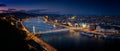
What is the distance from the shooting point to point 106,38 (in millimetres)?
A: 9969

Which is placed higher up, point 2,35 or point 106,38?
point 2,35

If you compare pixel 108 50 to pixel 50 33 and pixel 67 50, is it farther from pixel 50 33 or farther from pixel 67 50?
pixel 50 33

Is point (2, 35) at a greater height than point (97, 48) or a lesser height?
greater

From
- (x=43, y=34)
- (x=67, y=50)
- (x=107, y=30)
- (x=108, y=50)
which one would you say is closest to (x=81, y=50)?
(x=67, y=50)

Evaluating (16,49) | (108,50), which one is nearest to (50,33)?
(108,50)

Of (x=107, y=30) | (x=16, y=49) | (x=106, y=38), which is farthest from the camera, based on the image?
(x=107, y=30)

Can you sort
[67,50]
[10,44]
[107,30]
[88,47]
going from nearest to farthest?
[10,44] < [67,50] < [88,47] < [107,30]

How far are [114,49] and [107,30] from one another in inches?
210

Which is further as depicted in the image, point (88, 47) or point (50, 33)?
point (50, 33)

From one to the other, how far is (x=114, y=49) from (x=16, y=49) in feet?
13.6

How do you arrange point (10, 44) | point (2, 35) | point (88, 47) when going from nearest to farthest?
point (10, 44) → point (2, 35) → point (88, 47)

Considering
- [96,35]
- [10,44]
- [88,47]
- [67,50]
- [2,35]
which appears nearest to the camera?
[10,44]

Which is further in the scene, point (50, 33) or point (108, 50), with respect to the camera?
point (50, 33)

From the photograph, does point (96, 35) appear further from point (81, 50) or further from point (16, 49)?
point (16, 49)
